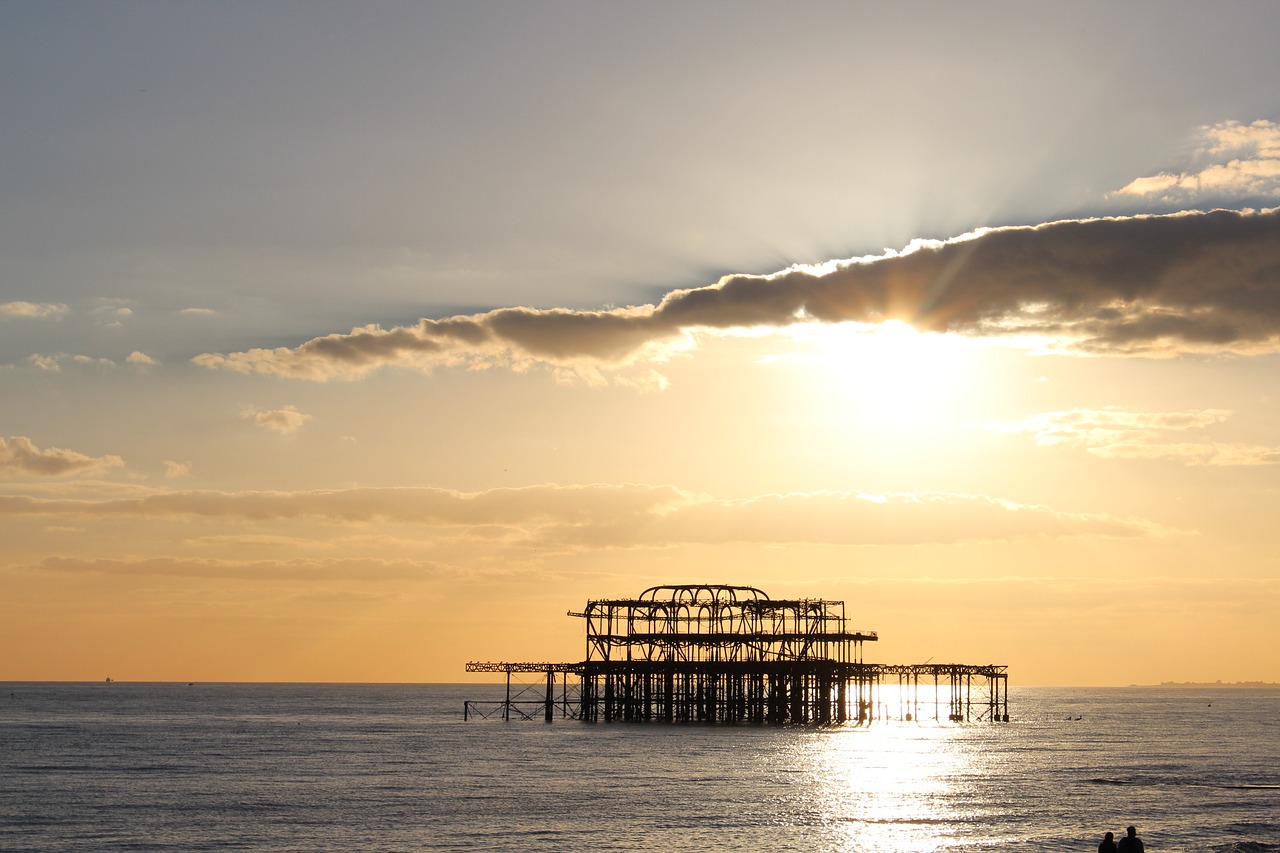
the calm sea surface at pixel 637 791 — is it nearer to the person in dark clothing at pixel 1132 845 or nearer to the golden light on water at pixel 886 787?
the golden light on water at pixel 886 787

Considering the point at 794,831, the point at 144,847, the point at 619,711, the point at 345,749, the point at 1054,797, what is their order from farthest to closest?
the point at 619,711 < the point at 345,749 < the point at 1054,797 < the point at 794,831 < the point at 144,847

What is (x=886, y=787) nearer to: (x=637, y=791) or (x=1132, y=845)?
(x=637, y=791)

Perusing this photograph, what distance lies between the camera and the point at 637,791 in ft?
227

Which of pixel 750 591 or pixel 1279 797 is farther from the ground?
pixel 750 591

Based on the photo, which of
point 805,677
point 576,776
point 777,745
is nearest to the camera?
point 576,776

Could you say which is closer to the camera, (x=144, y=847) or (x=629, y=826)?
(x=144, y=847)

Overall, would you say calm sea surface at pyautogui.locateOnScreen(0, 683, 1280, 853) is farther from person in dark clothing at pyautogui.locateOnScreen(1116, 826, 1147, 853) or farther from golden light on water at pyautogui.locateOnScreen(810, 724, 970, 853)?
person in dark clothing at pyautogui.locateOnScreen(1116, 826, 1147, 853)

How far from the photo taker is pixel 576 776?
77.3 meters

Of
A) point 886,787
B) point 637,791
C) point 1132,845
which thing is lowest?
point 886,787

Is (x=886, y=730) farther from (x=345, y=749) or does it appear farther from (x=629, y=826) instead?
(x=629, y=826)

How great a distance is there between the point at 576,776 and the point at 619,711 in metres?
57.0

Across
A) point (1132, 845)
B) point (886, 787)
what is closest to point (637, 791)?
point (886, 787)

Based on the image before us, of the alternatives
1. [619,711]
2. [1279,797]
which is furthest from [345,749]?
[1279,797]

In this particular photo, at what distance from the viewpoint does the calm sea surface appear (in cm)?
5534
